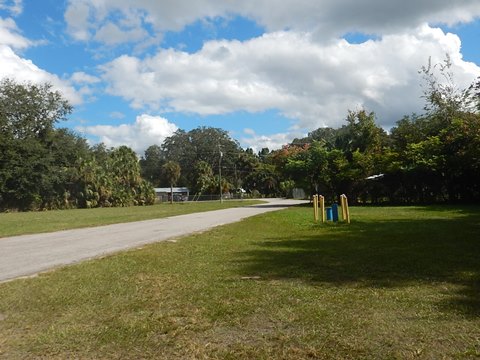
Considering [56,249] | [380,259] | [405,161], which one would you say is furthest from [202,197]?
[380,259]

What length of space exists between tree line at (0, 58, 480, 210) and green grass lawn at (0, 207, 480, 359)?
816 inches

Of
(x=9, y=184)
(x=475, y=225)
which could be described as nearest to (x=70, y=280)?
(x=475, y=225)

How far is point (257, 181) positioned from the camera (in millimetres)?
95312

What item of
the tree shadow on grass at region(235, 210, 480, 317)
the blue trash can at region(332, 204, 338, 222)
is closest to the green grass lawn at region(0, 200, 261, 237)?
the blue trash can at region(332, 204, 338, 222)

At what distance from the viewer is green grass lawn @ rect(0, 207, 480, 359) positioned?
4.33m

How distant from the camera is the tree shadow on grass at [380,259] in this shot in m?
6.90

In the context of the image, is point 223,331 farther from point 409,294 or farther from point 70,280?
point 70,280

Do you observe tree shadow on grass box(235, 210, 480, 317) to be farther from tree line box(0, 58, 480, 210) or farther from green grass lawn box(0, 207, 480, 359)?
tree line box(0, 58, 480, 210)

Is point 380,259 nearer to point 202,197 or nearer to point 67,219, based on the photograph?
point 67,219

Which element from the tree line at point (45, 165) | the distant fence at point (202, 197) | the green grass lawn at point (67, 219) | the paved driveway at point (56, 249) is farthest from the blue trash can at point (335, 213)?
the distant fence at point (202, 197)

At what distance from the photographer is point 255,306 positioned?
18.8ft

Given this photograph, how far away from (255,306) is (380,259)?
4137 millimetres

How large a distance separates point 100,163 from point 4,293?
61174 mm

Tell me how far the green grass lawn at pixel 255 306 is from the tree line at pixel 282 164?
68.0 feet
